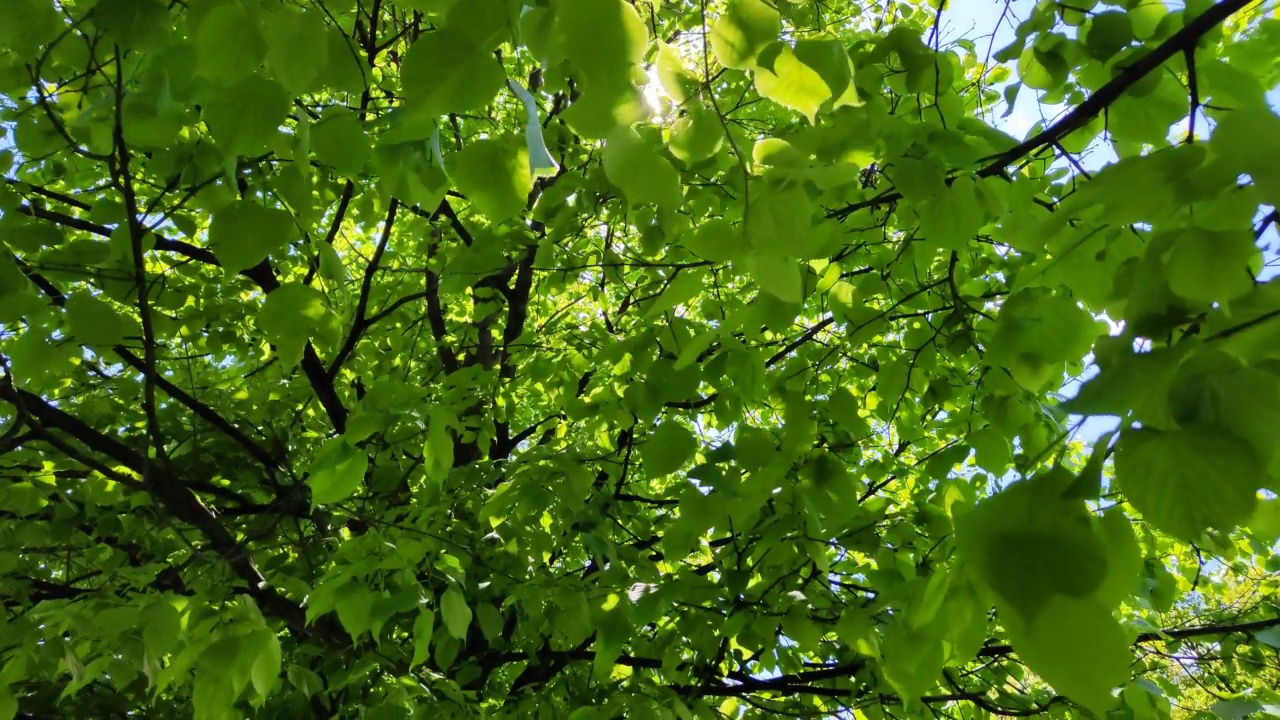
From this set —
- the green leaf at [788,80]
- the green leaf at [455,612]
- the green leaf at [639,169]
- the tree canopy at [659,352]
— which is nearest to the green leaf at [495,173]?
the tree canopy at [659,352]

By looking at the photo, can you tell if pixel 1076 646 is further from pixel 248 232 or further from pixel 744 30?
pixel 248 232

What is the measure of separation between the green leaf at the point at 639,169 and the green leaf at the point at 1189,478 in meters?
0.60

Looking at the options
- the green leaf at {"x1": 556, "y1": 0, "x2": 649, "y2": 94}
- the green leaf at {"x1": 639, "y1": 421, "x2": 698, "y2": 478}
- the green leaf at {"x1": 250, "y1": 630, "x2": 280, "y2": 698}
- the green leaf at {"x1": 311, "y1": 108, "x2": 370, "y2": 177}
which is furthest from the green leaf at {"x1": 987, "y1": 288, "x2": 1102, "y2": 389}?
the green leaf at {"x1": 250, "y1": 630, "x2": 280, "y2": 698}

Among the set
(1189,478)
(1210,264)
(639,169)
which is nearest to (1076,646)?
(1189,478)

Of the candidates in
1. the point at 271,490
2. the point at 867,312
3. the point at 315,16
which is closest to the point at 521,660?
the point at 271,490

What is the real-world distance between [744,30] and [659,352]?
167 centimetres

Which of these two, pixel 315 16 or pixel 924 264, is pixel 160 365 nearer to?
pixel 315 16

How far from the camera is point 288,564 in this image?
3670 millimetres

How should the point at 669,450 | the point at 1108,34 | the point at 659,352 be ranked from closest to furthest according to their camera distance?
the point at 1108,34
the point at 669,450
the point at 659,352

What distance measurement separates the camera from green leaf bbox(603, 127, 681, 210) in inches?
35.0

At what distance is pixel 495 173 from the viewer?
4.17 feet

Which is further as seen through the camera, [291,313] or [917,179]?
[917,179]

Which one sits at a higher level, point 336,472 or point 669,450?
point 669,450

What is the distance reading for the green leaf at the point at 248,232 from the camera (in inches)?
52.1
